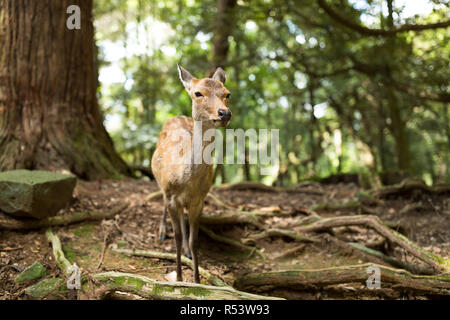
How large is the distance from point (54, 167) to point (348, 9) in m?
6.33

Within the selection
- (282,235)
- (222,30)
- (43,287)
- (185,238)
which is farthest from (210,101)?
(222,30)

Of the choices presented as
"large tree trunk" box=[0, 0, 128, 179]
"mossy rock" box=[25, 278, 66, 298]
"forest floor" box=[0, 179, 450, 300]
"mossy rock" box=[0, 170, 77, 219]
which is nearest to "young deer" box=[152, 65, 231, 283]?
"forest floor" box=[0, 179, 450, 300]

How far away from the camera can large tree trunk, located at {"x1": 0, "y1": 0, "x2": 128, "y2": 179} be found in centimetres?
547

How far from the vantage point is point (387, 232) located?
15.0 feet

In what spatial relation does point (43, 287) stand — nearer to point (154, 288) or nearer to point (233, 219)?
point (154, 288)

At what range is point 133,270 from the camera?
148 inches

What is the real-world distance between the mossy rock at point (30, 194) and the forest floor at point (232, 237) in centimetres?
26

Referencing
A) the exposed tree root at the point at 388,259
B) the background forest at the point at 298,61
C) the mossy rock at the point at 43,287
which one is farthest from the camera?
the background forest at the point at 298,61

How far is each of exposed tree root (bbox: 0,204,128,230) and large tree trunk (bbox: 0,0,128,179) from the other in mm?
1247

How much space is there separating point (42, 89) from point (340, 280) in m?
5.00

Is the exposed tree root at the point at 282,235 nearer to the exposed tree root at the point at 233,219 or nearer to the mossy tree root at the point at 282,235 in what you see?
the mossy tree root at the point at 282,235

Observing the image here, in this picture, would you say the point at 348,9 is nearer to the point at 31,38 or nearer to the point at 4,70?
the point at 31,38

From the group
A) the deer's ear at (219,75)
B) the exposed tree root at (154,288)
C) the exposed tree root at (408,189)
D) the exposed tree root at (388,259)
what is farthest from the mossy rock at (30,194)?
the exposed tree root at (408,189)

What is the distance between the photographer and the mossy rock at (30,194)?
4.04 meters
